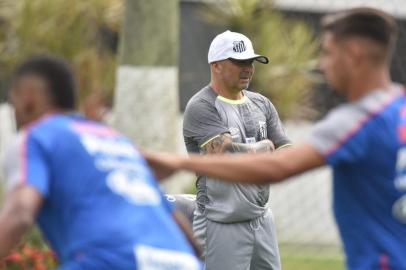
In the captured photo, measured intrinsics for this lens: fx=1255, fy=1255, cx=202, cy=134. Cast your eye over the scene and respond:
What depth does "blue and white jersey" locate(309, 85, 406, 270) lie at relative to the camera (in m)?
4.62

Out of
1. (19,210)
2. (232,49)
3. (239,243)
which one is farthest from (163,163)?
(232,49)

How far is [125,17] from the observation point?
36.2ft

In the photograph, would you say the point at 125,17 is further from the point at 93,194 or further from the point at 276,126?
the point at 93,194

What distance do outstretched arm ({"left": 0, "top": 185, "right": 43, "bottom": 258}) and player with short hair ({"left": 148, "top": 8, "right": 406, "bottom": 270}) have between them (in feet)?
2.06

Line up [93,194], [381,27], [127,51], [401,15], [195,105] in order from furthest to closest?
[401,15]
[127,51]
[195,105]
[381,27]
[93,194]

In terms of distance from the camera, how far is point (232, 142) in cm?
768

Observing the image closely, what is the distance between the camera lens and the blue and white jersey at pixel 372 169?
4.62 metres

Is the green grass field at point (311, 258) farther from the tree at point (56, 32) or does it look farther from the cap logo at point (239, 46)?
the cap logo at point (239, 46)

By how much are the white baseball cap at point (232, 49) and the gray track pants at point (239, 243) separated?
1006 mm

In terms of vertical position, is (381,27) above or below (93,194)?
above

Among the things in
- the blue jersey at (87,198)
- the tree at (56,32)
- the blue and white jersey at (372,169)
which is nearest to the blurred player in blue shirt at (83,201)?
the blue jersey at (87,198)

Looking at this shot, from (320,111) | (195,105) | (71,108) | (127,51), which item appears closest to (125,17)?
(127,51)

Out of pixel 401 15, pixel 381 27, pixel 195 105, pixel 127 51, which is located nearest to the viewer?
pixel 381 27

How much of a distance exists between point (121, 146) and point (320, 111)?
1015 centimetres
